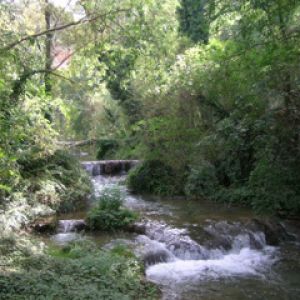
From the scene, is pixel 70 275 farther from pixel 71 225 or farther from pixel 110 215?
pixel 71 225

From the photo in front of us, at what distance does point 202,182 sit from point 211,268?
5.31m

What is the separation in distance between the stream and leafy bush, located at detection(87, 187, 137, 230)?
11.3 inches

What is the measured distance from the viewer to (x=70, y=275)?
20.5 feet

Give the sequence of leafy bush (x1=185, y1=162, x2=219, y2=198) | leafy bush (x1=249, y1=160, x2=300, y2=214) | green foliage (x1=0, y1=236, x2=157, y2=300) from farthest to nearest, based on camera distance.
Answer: leafy bush (x1=185, y1=162, x2=219, y2=198), leafy bush (x1=249, y1=160, x2=300, y2=214), green foliage (x1=0, y1=236, x2=157, y2=300)

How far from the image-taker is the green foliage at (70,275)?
541 cm

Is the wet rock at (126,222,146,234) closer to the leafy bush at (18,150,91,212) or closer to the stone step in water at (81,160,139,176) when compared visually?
the leafy bush at (18,150,91,212)

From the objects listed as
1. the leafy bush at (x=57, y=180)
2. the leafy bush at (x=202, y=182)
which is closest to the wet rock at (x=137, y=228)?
the leafy bush at (x=57, y=180)

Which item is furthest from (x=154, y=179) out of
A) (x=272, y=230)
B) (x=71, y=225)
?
(x=272, y=230)

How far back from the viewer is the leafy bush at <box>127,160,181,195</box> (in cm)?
1480

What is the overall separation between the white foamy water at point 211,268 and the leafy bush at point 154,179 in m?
5.57

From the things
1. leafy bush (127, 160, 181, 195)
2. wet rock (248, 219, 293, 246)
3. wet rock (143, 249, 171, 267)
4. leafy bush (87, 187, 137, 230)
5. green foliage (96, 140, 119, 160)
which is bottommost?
wet rock (143, 249, 171, 267)

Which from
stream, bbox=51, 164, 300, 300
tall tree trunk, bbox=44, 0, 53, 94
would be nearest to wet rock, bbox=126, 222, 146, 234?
stream, bbox=51, 164, 300, 300

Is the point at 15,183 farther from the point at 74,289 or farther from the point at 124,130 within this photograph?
the point at 124,130

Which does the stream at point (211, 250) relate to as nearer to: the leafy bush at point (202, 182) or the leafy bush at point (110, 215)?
the leafy bush at point (110, 215)
